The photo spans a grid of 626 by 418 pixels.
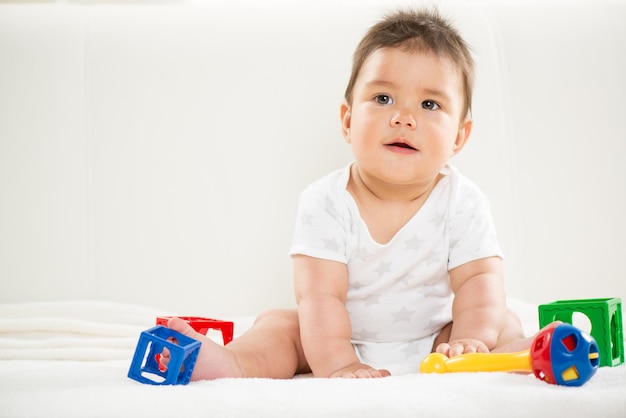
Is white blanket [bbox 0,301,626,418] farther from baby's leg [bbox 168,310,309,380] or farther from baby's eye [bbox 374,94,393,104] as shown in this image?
baby's eye [bbox 374,94,393,104]

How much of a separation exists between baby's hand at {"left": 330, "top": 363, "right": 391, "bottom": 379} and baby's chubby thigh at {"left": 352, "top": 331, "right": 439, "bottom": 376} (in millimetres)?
155

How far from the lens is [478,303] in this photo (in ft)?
4.03

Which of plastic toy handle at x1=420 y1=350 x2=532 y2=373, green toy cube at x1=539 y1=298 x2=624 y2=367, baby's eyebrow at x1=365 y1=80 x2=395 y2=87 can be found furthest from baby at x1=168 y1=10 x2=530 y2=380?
plastic toy handle at x1=420 y1=350 x2=532 y2=373

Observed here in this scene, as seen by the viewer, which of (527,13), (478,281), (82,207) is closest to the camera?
(478,281)

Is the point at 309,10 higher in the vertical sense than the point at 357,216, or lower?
higher

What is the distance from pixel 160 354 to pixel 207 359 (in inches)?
2.5

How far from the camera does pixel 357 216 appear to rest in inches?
51.2

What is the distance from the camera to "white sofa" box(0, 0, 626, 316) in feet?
5.23

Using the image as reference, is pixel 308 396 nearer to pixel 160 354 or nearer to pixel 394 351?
pixel 160 354

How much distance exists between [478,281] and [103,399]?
0.68 metres

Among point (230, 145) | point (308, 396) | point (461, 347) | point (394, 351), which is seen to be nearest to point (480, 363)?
point (461, 347)

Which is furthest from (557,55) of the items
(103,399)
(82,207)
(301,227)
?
(103,399)

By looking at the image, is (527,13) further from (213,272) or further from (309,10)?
(213,272)

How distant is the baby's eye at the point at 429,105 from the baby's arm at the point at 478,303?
251 mm
